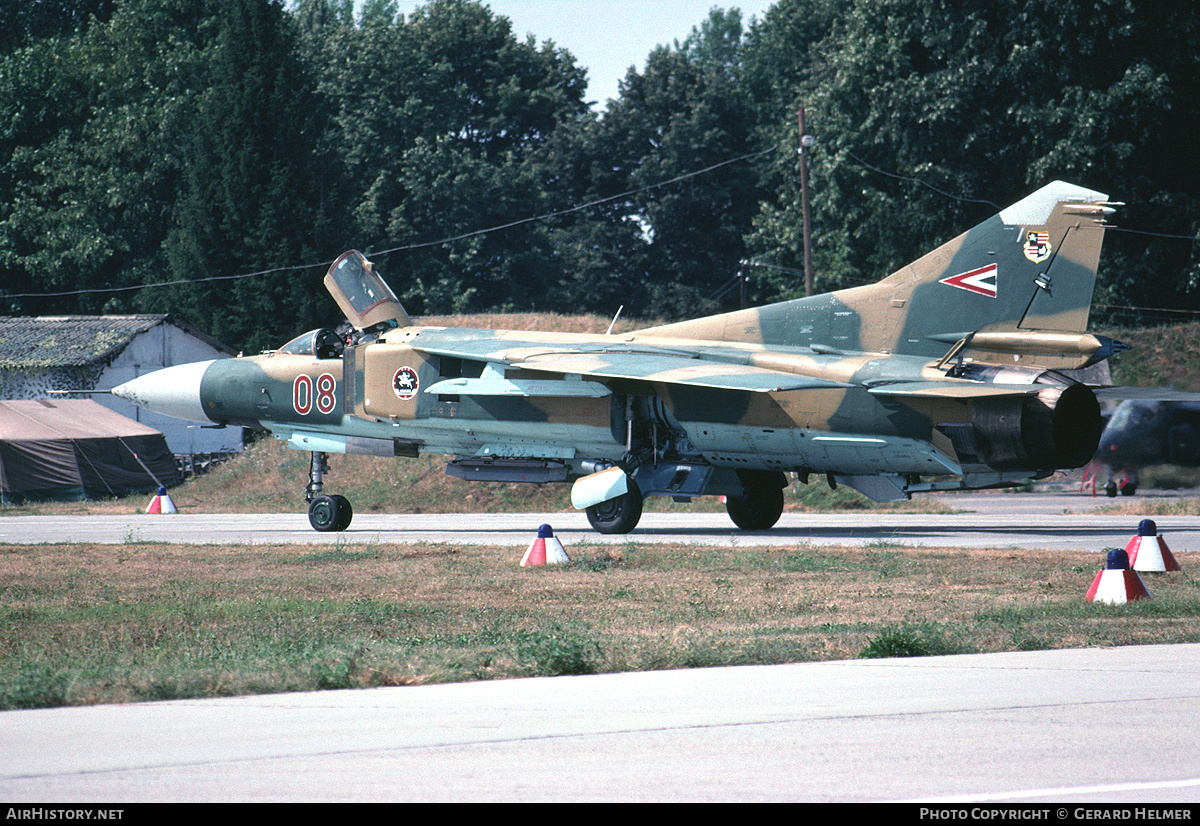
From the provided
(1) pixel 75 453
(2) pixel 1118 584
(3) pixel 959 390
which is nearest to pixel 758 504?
(3) pixel 959 390

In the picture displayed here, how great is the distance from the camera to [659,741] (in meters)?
6.20

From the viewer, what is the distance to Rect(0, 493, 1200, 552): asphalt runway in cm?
1867

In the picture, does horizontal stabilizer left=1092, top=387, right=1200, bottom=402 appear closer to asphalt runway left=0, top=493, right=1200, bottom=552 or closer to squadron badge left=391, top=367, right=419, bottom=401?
asphalt runway left=0, top=493, right=1200, bottom=552

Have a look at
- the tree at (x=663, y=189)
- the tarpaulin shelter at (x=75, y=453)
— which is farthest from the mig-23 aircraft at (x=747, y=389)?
the tree at (x=663, y=189)

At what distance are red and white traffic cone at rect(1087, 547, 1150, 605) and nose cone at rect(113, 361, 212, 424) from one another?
1723cm

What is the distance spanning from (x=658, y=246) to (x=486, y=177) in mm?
9400

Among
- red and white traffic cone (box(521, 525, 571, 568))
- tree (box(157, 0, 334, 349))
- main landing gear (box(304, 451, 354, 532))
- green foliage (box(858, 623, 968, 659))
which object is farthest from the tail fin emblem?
tree (box(157, 0, 334, 349))

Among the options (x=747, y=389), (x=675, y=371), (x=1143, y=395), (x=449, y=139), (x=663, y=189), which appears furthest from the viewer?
(x=449, y=139)

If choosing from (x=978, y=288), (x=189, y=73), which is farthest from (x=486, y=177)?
(x=978, y=288)

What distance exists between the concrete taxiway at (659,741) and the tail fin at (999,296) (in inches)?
426

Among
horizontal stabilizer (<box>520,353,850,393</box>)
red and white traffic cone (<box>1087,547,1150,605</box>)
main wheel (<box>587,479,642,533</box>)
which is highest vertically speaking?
horizontal stabilizer (<box>520,353,850,393</box>)

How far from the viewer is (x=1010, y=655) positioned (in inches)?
352

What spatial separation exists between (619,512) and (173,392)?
933cm

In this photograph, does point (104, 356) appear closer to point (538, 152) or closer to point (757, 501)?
point (757, 501)
